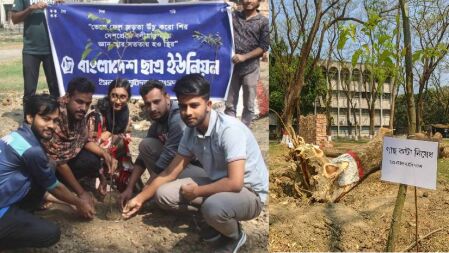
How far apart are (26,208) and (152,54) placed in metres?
1.08

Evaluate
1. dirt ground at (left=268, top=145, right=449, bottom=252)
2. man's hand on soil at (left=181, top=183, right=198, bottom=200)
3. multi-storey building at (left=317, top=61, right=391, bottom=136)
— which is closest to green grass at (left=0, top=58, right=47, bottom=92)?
man's hand on soil at (left=181, top=183, right=198, bottom=200)

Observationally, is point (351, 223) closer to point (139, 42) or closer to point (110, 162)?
point (110, 162)

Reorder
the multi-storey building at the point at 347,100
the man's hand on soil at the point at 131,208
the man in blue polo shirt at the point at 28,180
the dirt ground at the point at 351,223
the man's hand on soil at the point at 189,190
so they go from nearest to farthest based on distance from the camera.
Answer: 1. the man in blue polo shirt at the point at 28,180
2. the man's hand on soil at the point at 189,190
3. the man's hand on soil at the point at 131,208
4. the dirt ground at the point at 351,223
5. the multi-storey building at the point at 347,100

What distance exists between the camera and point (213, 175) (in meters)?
2.82

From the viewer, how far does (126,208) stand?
2912 millimetres

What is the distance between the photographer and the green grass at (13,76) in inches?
117

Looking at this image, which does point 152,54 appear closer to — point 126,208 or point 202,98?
point 202,98

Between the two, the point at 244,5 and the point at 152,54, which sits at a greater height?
the point at 244,5

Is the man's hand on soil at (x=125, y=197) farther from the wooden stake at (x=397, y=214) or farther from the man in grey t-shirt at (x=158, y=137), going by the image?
the wooden stake at (x=397, y=214)

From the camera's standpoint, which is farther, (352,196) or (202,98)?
(352,196)

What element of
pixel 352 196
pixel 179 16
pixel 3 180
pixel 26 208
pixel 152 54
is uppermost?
pixel 179 16

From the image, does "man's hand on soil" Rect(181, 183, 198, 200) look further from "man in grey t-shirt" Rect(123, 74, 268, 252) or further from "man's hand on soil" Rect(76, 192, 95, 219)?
"man's hand on soil" Rect(76, 192, 95, 219)

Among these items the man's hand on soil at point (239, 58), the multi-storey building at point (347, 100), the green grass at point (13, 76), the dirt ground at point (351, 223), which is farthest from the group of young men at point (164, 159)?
the multi-storey building at point (347, 100)

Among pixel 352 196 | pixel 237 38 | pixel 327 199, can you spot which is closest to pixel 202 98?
pixel 237 38
